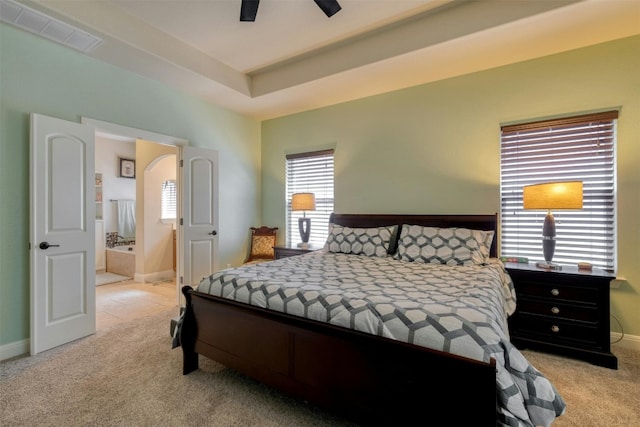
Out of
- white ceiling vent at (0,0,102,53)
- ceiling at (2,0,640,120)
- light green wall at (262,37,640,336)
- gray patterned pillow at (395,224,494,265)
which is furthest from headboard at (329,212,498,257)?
white ceiling vent at (0,0,102,53)

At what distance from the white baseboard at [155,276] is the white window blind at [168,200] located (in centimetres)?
103

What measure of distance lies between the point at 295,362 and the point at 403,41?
2.94 m

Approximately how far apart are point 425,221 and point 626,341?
6.54 feet

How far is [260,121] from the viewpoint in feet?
16.1

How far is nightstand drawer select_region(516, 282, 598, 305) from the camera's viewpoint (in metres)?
2.36

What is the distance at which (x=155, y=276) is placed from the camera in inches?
200

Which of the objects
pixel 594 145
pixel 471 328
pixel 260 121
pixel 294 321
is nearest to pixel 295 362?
pixel 294 321

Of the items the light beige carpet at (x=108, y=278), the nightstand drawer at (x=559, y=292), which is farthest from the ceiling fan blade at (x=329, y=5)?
the light beige carpet at (x=108, y=278)

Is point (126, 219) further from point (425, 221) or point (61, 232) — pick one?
point (425, 221)

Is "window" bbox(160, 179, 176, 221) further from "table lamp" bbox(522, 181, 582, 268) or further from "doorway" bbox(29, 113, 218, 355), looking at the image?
"table lamp" bbox(522, 181, 582, 268)

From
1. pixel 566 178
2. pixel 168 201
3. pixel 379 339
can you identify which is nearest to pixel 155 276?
pixel 168 201

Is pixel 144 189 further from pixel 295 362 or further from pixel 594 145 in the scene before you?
pixel 594 145

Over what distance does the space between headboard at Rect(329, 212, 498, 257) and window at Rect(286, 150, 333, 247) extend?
317 mm

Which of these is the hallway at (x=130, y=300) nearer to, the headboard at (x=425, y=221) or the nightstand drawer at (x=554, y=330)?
the headboard at (x=425, y=221)
